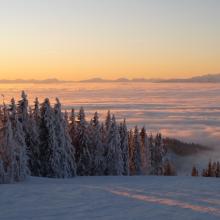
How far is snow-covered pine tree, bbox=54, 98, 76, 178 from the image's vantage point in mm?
48784

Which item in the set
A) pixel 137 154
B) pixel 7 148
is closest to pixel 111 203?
pixel 7 148

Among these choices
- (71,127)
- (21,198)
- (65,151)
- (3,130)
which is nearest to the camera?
(21,198)

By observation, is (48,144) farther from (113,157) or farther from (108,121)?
(108,121)

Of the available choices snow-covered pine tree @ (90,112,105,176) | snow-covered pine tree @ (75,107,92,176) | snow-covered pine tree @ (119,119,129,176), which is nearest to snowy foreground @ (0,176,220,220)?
snow-covered pine tree @ (75,107,92,176)

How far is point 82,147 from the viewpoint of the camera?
55312mm

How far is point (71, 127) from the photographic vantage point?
57.0 meters

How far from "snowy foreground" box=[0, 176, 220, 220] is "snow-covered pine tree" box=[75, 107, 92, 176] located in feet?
101

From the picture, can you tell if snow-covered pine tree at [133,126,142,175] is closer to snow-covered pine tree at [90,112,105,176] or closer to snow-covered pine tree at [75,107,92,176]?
snow-covered pine tree at [90,112,105,176]

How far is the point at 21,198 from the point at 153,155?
74.3 metres

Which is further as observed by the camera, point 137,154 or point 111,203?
point 137,154

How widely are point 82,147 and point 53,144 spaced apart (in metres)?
7.18

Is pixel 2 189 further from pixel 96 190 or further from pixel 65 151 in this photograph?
pixel 65 151

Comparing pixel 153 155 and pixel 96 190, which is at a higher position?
pixel 96 190

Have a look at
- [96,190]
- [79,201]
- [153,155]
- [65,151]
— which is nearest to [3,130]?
[65,151]
